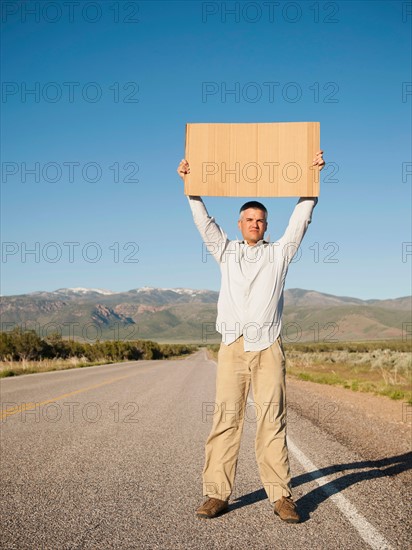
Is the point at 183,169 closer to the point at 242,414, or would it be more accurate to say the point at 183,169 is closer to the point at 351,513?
the point at 242,414

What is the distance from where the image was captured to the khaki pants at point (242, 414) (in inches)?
168

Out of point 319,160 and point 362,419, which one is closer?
point 319,160

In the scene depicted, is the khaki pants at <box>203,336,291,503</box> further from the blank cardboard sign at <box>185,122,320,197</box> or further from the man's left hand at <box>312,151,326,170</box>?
the man's left hand at <box>312,151,326,170</box>

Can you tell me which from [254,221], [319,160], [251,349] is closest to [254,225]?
[254,221]

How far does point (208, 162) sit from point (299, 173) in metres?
0.77

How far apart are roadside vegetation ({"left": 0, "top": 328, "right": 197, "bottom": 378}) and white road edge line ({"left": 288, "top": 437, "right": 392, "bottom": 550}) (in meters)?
17.4

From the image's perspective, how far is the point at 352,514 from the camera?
13.9 ft

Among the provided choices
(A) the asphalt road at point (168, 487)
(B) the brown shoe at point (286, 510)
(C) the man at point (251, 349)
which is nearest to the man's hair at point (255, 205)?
(C) the man at point (251, 349)

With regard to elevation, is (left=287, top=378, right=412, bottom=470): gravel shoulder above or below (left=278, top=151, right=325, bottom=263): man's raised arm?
below

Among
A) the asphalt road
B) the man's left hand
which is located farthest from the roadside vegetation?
the man's left hand

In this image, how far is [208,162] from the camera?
4.58m

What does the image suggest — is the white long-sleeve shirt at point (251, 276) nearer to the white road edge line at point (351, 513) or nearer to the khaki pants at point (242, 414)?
the khaki pants at point (242, 414)

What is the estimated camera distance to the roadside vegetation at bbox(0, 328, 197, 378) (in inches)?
1076

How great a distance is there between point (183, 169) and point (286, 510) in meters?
2.83
